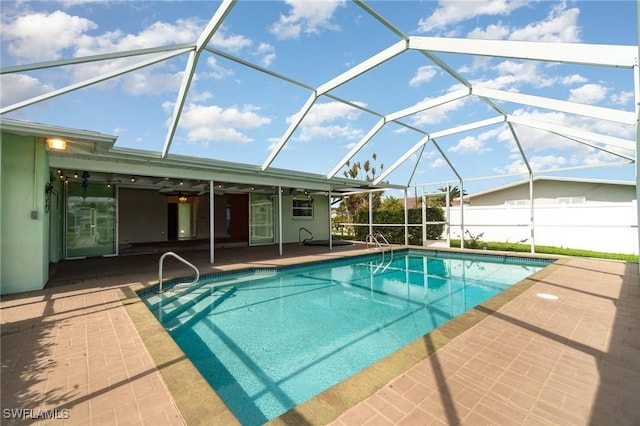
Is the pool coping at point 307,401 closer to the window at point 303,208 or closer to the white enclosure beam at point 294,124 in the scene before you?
the white enclosure beam at point 294,124

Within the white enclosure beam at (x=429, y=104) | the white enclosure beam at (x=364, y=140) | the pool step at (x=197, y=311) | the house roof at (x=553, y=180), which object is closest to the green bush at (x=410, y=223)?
the house roof at (x=553, y=180)

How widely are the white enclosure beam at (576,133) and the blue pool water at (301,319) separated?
401 cm

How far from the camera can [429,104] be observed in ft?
24.9

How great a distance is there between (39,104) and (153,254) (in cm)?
682

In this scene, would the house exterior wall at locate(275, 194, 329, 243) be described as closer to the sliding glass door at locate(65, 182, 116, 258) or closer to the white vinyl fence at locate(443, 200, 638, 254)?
the white vinyl fence at locate(443, 200, 638, 254)

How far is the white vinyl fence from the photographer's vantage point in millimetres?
10961

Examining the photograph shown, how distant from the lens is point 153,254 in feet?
34.4

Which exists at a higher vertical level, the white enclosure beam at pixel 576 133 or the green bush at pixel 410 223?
the white enclosure beam at pixel 576 133

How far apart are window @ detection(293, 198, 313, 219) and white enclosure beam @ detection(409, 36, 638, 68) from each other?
11006 mm

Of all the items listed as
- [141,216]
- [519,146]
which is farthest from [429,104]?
[141,216]

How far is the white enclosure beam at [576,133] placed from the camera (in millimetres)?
6416

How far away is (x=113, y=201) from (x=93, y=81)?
705cm

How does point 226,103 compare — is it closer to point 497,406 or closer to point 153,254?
point 153,254

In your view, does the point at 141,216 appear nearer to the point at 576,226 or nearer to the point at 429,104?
the point at 429,104
